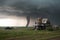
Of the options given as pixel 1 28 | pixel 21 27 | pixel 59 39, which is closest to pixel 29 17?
pixel 21 27

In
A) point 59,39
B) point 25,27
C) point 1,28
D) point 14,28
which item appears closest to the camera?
point 59,39

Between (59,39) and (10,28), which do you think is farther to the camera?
(10,28)

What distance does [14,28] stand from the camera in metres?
6.53

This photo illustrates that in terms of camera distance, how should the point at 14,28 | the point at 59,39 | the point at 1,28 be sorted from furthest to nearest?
the point at 14,28, the point at 1,28, the point at 59,39

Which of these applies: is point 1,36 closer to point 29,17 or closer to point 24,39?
point 24,39

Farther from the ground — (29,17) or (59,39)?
(29,17)

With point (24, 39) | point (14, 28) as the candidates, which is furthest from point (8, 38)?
point (14, 28)

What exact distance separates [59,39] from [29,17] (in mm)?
1908

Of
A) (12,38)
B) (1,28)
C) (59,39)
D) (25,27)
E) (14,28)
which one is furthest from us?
(25,27)

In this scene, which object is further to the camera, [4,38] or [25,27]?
[25,27]

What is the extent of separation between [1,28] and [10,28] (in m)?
0.41

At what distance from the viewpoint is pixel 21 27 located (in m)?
6.90

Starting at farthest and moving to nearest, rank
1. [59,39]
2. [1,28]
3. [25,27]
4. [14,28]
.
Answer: [25,27], [14,28], [1,28], [59,39]

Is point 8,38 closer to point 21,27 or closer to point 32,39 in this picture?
point 32,39
